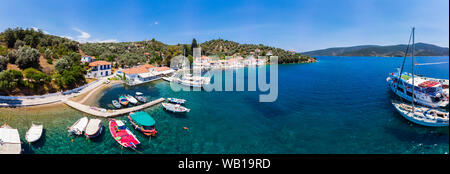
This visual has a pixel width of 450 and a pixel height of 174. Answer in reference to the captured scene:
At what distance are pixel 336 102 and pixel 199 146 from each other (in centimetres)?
2282

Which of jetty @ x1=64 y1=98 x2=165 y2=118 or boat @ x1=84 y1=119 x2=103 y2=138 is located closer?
boat @ x1=84 y1=119 x2=103 y2=138

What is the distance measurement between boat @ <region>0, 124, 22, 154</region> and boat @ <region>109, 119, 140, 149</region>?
622 cm

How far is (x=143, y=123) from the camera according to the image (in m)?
17.1

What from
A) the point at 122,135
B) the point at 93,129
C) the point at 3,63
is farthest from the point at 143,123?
the point at 3,63

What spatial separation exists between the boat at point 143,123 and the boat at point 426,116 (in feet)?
93.3

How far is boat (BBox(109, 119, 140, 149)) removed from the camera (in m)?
14.2

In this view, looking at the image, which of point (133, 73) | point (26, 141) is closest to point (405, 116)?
point (26, 141)

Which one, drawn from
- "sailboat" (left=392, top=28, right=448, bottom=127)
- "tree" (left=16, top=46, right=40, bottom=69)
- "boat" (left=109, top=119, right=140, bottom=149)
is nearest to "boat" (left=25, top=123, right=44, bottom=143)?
"boat" (left=109, top=119, right=140, bottom=149)

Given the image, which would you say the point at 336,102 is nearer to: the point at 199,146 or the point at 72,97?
the point at 199,146

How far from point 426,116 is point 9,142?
1572 inches

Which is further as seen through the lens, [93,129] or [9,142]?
[93,129]

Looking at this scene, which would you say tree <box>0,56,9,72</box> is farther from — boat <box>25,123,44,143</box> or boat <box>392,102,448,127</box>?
boat <box>392,102,448,127</box>

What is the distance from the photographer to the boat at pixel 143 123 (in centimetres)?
1628

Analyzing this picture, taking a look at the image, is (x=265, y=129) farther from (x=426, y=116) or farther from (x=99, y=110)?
(x=99, y=110)
